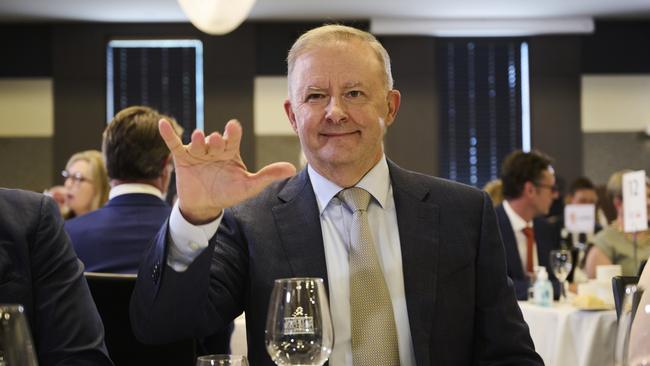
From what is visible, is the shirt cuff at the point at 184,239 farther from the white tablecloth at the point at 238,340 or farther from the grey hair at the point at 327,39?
the white tablecloth at the point at 238,340

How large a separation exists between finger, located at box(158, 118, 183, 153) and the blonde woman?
403 centimetres

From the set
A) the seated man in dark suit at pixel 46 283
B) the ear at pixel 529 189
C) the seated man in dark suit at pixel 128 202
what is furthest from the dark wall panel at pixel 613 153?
the seated man in dark suit at pixel 46 283

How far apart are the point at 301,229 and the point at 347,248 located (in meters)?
0.11

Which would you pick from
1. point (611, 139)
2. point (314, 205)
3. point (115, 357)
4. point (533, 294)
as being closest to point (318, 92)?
point (314, 205)

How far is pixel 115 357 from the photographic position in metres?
2.56

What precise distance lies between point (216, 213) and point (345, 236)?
1.41ft

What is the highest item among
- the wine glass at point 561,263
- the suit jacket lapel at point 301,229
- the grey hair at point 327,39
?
the grey hair at point 327,39

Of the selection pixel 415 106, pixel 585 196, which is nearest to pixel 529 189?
pixel 585 196

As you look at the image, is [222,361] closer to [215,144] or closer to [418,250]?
[215,144]

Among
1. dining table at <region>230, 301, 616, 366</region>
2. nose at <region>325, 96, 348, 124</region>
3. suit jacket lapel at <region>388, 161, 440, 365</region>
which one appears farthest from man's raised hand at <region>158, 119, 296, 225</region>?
dining table at <region>230, 301, 616, 366</region>

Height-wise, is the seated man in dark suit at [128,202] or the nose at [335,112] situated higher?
the nose at [335,112]

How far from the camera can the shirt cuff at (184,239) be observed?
1729 millimetres

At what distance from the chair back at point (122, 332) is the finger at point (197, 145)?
0.91m

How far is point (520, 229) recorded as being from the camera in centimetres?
576
